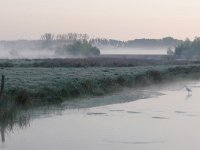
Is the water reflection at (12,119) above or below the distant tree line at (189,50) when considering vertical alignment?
below

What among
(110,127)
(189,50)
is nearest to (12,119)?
(110,127)

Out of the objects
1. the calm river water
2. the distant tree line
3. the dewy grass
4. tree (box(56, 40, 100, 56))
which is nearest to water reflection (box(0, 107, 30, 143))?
the calm river water

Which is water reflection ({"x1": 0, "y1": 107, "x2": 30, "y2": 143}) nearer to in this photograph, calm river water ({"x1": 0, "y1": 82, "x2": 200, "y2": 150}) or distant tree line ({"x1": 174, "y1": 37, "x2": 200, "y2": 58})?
calm river water ({"x1": 0, "y1": 82, "x2": 200, "y2": 150})

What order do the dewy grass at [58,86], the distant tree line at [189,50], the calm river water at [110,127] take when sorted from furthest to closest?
the distant tree line at [189,50] → the dewy grass at [58,86] → the calm river water at [110,127]

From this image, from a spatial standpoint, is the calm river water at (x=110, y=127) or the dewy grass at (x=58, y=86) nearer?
the calm river water at (x=110, y=127)

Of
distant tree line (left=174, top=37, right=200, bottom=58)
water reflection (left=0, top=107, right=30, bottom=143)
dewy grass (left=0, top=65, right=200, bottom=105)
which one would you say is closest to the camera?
water reflection (left=0, top=107, right=30, bottom=143)

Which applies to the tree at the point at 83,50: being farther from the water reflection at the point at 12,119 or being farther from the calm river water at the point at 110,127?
the water reflection at the point at 12,119

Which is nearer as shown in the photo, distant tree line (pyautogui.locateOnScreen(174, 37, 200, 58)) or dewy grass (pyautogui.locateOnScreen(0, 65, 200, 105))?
dewy grass (pyautogui.locateOnScreen(0, 65, 200, 105))

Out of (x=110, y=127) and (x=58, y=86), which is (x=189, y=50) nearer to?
(x=58, y=86)

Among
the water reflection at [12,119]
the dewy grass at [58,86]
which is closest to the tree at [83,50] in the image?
the dewy grass at [58,86]

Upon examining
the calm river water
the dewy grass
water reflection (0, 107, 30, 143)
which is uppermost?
the dewy grass

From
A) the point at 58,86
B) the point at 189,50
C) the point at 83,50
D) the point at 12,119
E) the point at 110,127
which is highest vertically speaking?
the point at 189,50

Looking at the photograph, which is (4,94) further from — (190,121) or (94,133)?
(190,121)

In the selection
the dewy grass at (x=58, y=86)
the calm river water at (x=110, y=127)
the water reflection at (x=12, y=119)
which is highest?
the dewy grass at (x=58, y=86)
